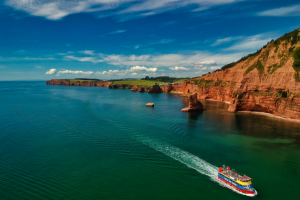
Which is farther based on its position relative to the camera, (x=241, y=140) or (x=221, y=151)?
(x=241, y=140)

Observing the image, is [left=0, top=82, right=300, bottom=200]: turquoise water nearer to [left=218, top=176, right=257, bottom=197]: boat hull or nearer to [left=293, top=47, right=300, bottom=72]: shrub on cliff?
[left=218, top=176, right=257, bottom=197]: boat hull

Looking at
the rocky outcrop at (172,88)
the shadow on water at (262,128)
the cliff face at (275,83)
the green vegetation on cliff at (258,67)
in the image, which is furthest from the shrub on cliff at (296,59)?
the rocky outcrop at (172,88)

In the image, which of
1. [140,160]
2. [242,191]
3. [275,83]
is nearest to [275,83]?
[275,83]

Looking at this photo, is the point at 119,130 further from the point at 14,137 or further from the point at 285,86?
the point at 285,86

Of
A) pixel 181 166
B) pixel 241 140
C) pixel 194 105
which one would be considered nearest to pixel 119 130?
pixel 181 166

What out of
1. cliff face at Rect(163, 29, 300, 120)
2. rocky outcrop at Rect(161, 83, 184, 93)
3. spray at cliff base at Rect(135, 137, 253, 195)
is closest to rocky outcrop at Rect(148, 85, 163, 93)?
rocky outcrop at Rect(161, 83, 184, 93)

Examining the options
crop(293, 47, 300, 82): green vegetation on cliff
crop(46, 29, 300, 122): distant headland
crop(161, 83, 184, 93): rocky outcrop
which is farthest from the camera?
crop(161, 83, 184, 93): rocky outcrop
